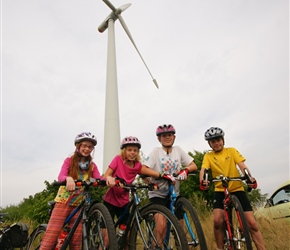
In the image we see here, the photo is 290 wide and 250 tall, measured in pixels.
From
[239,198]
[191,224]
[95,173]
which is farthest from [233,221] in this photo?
[95,173]

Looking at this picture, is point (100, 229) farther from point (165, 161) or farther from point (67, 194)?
point (165, 161)

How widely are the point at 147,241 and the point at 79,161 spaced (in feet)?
5.09

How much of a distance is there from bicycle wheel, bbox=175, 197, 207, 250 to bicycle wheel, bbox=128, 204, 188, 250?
1.06 ft

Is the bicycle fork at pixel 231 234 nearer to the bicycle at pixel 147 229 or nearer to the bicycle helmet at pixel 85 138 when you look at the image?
the bicycle at pixel 147 229

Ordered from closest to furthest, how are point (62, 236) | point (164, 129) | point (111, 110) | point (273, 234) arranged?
1. point (62, 236)
2. point (164, 129)
3. point (273, 234)
4. point (111, 110)

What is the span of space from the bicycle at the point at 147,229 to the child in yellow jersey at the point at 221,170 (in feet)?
3.59

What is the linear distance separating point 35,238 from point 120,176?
6.47ft

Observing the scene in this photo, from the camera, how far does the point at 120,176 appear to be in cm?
416

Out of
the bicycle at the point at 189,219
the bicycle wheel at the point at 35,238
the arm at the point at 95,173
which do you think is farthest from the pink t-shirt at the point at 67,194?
the bicycle at the point at 189,219

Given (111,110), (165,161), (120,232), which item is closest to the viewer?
(120,232)

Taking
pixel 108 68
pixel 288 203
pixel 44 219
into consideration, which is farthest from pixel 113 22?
pixel 288 203

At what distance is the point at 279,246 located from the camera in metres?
4.89

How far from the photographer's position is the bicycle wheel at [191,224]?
11.0 feet

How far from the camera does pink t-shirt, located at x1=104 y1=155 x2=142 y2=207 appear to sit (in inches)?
161
